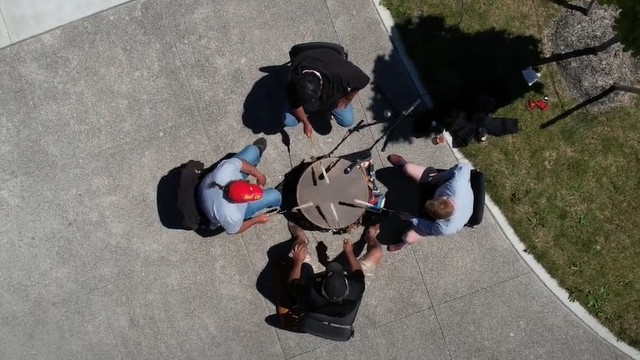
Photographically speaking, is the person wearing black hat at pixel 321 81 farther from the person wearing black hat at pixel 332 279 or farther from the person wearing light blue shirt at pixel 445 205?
the person wearing black hat at pixel 332 279

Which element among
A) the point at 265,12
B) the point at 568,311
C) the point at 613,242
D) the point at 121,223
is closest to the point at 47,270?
the point at 121,223

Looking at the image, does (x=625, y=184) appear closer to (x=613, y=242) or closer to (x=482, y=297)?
(x=613, y=242)

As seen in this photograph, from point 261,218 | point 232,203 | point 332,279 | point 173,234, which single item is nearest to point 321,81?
point 232,203

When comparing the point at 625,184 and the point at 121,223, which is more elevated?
the point at 121,223

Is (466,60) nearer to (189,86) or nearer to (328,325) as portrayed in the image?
(189,86)

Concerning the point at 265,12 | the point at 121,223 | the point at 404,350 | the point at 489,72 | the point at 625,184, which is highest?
the point at 265,12
